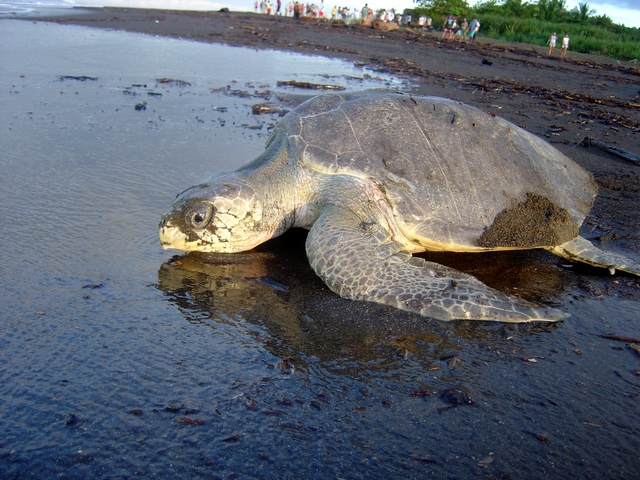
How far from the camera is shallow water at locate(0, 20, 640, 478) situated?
1452mm

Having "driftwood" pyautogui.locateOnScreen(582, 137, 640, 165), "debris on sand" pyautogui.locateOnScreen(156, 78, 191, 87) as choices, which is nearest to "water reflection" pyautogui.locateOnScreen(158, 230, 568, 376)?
"driftwood" pyautogui.locateOnScreen(582, 137, 640, 165)

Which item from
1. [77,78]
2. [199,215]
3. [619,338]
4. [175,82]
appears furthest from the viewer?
[175,82]

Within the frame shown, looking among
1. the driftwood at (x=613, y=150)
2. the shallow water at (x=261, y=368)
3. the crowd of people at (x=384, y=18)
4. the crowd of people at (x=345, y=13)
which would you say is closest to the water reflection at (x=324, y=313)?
the shallow water at (x=261, y=368)

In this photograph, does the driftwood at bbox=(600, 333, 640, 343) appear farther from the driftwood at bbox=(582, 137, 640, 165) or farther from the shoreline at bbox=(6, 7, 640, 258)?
the driftwood at bbox=(582, 137, 640, 165)

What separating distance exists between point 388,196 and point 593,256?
127cm

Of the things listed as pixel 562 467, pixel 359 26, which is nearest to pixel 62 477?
pixel 562 467

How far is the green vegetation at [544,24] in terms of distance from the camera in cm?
2469

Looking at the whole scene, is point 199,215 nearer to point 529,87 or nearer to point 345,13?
point 529,87

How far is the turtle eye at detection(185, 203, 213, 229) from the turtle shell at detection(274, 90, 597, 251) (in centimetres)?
65

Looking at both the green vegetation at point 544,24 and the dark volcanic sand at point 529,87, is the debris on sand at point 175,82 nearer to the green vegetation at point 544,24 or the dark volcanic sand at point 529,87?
the dark volcanic sand at point 529,87

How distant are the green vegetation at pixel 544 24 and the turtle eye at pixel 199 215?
80.3 ft

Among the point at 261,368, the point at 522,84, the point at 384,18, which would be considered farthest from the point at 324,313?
the point at 384,18

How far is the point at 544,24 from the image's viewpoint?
33188 millimetres

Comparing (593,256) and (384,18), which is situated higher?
(384,18)
